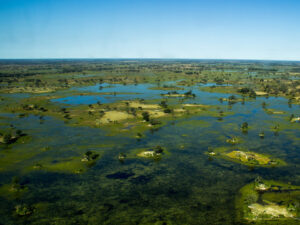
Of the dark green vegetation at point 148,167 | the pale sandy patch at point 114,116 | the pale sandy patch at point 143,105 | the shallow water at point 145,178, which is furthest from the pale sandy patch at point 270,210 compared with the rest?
the pale sandy patch at point 143,105

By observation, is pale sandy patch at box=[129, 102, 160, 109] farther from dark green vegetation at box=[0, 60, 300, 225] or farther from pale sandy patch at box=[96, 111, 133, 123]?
pale sandy patch at box=[96, 111, 133, 123]

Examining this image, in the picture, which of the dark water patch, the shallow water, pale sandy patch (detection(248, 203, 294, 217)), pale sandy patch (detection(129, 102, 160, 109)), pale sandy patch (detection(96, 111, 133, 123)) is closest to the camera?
pale sandy patch (detection(248, 203, 294, 217))

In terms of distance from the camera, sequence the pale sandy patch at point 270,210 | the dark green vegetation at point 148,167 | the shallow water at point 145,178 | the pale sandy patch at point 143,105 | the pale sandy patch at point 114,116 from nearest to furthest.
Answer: the pale sandy patch at point 270,210 → the shallow water at point 145,178 → the dark green vegetation at point 148,167 → the pale sandy patch at point 114,116 → the pale sandy patch at point 143,105

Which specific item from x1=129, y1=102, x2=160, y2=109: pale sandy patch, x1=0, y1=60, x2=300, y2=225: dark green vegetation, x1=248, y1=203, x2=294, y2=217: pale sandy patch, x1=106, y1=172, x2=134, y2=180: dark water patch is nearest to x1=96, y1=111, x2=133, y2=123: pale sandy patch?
x1=0, y1=60, x2=300, y2=225: dark green vegetation

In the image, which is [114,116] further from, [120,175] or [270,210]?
[270,210]

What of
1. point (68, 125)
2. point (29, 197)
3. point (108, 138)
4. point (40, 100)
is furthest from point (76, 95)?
point (29, 197)

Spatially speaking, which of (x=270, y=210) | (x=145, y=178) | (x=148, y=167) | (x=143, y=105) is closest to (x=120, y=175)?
(x=145, y=178)

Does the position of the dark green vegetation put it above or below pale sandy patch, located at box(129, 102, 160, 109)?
below

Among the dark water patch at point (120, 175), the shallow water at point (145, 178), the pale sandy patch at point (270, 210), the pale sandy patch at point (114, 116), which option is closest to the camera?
the pale sandy patch at point (270, 210)

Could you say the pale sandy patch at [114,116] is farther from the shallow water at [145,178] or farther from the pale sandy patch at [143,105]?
the pale sandy patch at [143,105]
